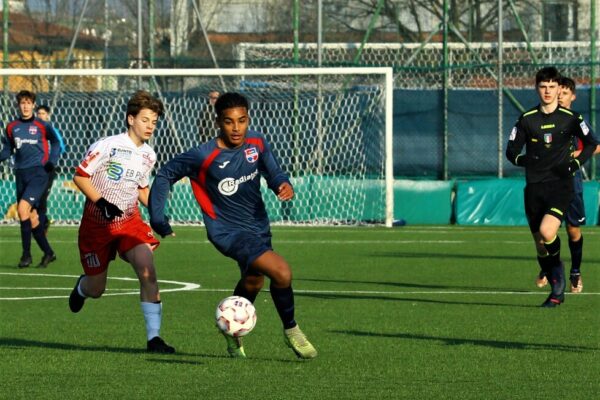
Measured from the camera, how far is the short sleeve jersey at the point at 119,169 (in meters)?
9.83

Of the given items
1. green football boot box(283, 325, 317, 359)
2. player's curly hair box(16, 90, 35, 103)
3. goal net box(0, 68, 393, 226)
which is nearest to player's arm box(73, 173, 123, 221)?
green football boot box(283, 325, 317, 359)

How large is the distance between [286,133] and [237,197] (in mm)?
16926

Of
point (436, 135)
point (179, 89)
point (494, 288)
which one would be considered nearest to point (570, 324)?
point (494, 288)

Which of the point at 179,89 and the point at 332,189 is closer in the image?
the point at 332,189

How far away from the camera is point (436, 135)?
2672cm

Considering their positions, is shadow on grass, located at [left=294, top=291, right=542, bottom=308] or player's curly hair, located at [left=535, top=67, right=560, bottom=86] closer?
player's curly hair, located at [left=535, top=67, right=560, bottom=86]

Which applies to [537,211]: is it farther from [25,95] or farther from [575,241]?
[25,95]

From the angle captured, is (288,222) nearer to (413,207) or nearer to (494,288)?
(413,207)

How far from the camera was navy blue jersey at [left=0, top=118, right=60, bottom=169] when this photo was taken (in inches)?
682

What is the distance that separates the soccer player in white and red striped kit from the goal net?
14.1 meters

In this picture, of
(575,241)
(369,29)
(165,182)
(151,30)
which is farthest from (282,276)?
(369,29)

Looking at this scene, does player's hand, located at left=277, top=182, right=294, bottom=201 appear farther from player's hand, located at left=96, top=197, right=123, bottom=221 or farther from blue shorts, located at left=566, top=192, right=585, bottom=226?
blue shorts, located at left=566, top=192, right=585, bottom=226

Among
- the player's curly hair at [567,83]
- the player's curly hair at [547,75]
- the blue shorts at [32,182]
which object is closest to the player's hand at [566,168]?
the player's curly hair at [547,75]

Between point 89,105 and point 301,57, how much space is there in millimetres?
4280
